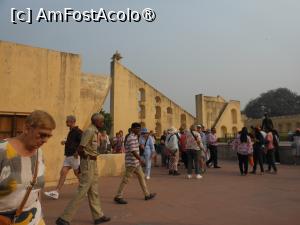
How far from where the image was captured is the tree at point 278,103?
225ft

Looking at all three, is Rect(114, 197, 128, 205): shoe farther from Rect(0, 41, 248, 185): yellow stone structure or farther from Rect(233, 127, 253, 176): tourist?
Rect(233, 127, 253, 176): tourist

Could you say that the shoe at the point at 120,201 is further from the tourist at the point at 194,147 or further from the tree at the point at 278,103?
the tree at the point at 278,103

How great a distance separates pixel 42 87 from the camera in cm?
880

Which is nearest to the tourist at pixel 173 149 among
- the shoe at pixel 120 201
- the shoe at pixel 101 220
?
the shoe at pixel 120 201

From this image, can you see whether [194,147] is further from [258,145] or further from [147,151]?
[258,145]

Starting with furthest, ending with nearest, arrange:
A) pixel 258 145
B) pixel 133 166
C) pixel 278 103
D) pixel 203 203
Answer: pixel 278 103 → pixel 258 145 → pixel 133 166 → pixel 203 203

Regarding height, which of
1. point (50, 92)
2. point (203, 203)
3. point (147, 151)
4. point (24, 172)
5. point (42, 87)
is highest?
point (42, 87)

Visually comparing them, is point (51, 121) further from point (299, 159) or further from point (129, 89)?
point (129, 89)

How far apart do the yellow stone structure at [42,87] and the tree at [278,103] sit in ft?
209

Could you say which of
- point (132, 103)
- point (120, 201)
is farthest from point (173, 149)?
point (132, 103)

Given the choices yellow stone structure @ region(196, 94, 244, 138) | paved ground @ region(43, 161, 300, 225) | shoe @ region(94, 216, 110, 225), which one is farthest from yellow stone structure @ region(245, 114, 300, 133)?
shoe @ region(94, 216, 110, 225)

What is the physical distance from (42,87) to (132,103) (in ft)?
51.0

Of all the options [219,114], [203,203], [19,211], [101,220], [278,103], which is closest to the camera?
[19,211]

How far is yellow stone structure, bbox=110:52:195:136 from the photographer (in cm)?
2344
